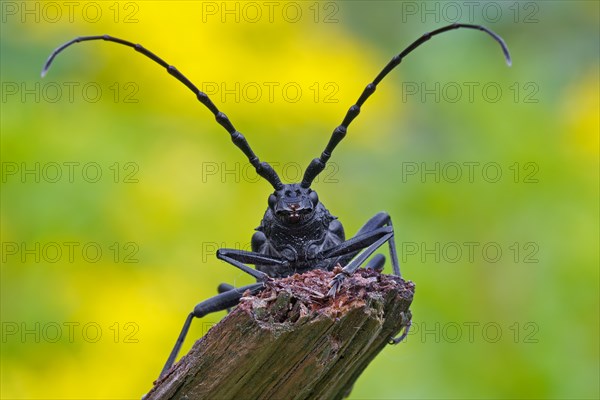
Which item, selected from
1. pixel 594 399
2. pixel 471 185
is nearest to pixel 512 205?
pixel 471 185

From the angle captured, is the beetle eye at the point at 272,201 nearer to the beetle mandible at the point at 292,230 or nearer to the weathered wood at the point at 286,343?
the beetle mandible at the point at 292,230

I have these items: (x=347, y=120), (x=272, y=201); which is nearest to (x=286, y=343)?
(x=272, y=201)

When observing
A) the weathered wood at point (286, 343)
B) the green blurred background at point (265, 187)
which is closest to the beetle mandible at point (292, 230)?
the green blurred background at point (265, 187)

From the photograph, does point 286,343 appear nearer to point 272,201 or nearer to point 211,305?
point 211,305

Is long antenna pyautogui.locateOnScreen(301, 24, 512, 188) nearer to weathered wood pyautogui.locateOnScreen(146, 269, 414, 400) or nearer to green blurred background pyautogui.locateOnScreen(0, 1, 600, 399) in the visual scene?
green blurred background pyautogui.locateOnScreen(0, 1, 600, 399)

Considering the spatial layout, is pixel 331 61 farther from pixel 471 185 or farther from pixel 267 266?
pixel 267 266

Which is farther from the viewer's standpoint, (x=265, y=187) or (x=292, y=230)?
(x=265, y=187)

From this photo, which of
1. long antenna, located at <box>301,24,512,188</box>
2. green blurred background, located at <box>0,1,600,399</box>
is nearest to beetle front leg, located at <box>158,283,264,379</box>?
green blurred background, located at <box>0,1,600,399</box>
